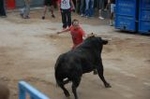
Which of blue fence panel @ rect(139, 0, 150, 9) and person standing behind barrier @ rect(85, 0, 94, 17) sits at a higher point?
blue fence panel @ rect(139, 0, 150, 9)

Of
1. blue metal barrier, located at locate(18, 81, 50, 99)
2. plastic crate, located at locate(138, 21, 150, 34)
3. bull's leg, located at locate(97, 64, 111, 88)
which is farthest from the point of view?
plastic crate, located at locate(138, 21, 150, 34)

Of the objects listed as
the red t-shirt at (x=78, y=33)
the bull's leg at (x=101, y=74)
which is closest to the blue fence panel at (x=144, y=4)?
the red t-shirt at (x=78, y=33)

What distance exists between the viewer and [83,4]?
20.7 meters

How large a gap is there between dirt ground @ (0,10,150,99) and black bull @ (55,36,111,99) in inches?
21.3

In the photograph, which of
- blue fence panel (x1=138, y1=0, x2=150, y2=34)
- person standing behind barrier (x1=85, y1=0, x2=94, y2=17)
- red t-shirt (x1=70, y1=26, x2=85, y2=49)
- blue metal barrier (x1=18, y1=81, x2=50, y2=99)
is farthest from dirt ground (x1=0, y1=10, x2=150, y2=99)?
blue metal barrier (x1=18, y1=81, x2=50, y2=99)

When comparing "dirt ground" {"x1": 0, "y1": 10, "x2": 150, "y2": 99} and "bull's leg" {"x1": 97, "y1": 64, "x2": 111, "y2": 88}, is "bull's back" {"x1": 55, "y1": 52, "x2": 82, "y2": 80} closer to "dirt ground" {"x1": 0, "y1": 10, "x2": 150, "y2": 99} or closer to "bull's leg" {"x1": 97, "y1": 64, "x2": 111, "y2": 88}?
"dirt ground" {"x1": 0, "y1": 10, "x2": 150, "y2": 99}

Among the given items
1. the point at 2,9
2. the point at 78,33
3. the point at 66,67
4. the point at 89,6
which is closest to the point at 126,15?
the point at 89,6

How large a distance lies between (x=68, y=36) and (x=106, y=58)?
143 inches

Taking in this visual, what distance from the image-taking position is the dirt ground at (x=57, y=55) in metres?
8.89

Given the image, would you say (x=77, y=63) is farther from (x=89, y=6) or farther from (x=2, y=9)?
(x=2, y=9)

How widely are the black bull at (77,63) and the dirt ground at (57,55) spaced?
541mm

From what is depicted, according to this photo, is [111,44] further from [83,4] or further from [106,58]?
[83,4]

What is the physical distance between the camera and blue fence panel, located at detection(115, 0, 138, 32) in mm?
15617

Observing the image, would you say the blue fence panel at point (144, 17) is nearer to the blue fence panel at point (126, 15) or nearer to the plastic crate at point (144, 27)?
the plastic crate at point (144, 27)
